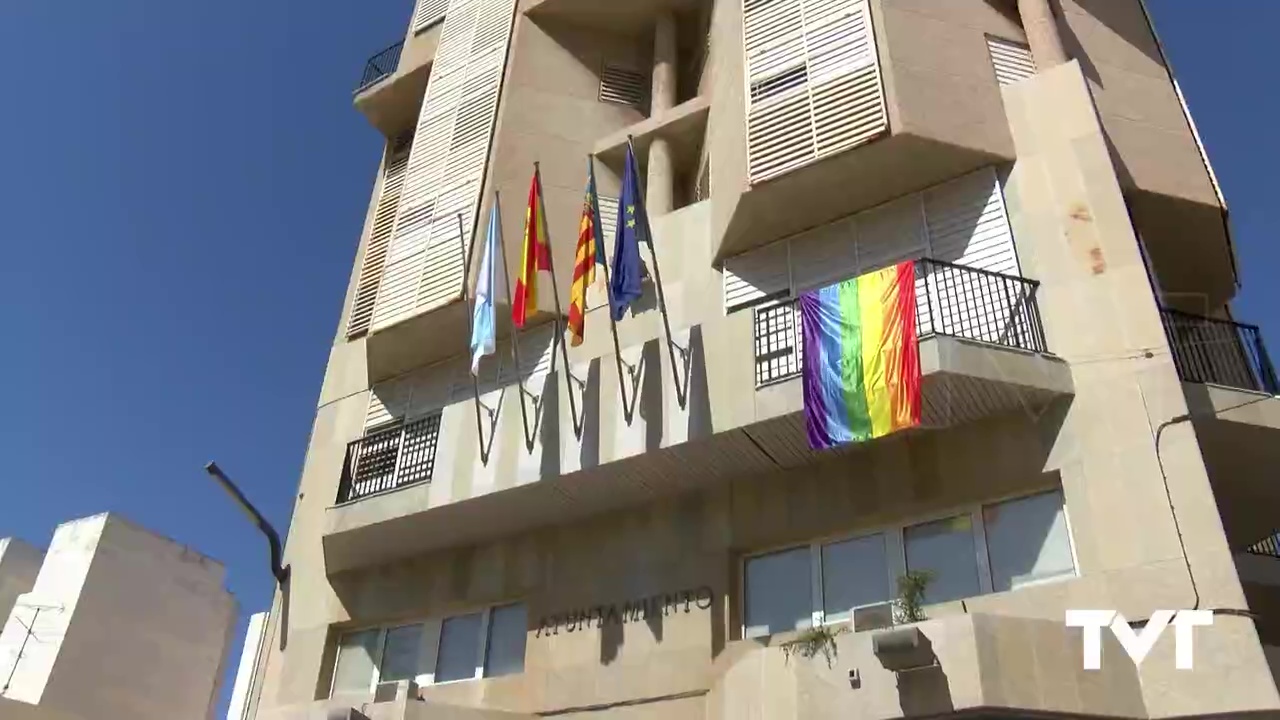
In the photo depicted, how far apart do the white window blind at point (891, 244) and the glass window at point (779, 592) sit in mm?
3787

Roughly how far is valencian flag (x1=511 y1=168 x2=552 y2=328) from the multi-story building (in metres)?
1.12

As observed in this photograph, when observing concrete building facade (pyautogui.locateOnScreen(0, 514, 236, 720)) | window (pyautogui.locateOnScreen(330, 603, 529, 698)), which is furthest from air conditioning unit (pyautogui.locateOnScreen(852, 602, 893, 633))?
concrete building facade (pyautogui.locateOnScreen(0, 514, 236, 720))

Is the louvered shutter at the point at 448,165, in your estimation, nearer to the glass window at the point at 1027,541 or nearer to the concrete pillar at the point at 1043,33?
the glass window at the point at 1027,541

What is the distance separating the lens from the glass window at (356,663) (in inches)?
577

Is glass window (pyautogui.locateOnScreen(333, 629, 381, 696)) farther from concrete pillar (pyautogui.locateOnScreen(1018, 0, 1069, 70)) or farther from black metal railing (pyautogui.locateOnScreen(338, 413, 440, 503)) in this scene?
concrete pillar (pyautogui.locateOnScreen(1018, 0, 1069, 70))

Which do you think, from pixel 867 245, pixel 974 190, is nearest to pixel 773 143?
pixel 867 245

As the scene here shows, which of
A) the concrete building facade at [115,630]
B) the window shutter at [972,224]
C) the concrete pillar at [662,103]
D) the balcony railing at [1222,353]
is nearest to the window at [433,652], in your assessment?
the concrete pillar at [662,103]

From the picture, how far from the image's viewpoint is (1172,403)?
9.80m

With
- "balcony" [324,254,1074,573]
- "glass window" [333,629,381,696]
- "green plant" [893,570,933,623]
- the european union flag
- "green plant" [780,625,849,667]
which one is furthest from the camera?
"glass window" [333,629,381,696]

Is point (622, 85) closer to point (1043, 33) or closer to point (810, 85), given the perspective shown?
point (810, 85)

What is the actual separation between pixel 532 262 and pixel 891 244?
5118 millimetres

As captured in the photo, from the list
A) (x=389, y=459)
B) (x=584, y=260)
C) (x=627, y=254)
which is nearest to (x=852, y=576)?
(x=627, y=254)

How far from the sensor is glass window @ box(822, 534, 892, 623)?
11125 millimetres

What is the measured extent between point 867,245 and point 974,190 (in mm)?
1590
